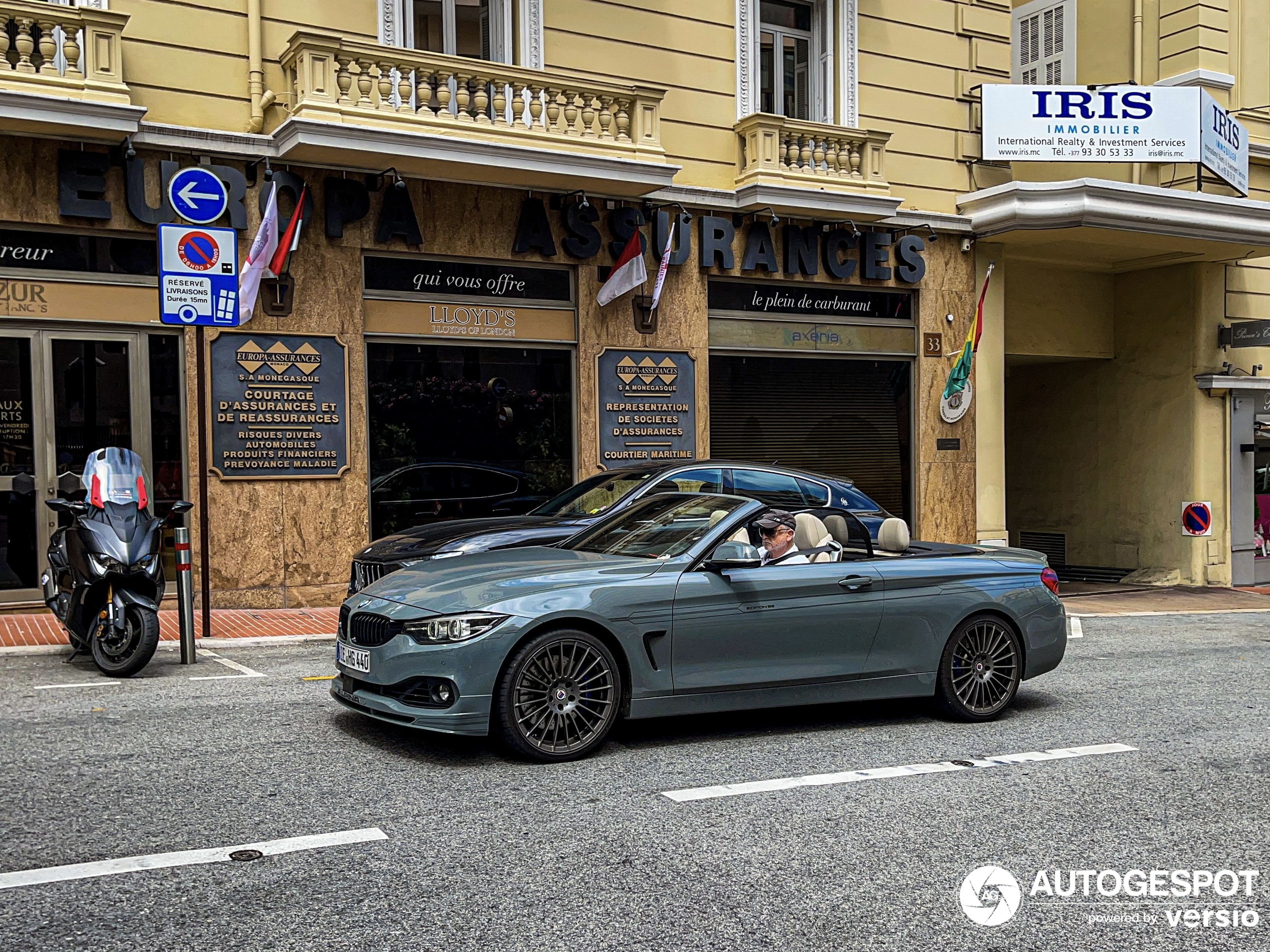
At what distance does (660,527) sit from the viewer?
7.48 m

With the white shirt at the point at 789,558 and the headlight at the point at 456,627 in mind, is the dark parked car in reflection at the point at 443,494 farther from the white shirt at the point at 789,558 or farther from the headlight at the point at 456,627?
the headlight at the point at 456,627

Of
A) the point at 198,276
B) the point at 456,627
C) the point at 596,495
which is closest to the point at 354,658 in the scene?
the point at 456,627

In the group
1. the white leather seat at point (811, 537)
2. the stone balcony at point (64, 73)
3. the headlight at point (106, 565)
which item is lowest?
the headlight at point (106, 565)

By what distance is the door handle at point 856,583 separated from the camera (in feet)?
23.9

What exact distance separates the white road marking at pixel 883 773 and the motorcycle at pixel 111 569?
177 inches

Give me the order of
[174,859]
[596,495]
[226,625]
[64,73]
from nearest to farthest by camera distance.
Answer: [174,859], [596,495], [226,625], [64,73]

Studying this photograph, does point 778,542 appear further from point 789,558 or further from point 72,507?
point 72,507

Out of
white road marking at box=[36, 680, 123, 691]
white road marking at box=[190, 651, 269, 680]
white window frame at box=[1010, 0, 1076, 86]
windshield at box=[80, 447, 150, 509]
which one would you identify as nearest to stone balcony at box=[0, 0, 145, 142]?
windshield at box=[80, 447, 150, 509]

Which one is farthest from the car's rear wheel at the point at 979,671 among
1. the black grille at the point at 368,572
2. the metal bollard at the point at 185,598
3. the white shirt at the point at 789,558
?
the metal bollard at the point at 185,598

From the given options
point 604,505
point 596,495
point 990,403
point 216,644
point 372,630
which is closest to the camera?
point 372,630

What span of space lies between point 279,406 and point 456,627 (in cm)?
783

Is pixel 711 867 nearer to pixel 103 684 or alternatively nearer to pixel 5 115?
pixel 103 684

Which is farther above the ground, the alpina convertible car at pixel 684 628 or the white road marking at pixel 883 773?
the alpina convertible car at pixel 684 628

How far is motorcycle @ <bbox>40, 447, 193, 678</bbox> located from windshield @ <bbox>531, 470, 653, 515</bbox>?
10.9 feet
